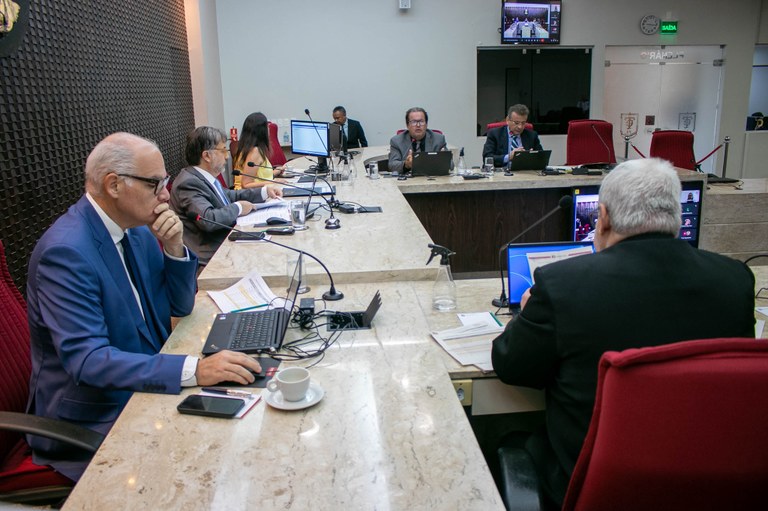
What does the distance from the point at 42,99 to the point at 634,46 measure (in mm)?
7468

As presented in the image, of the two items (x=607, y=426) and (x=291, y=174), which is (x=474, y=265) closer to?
(x=291, y=174)

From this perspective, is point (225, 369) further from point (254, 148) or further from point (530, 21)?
point (530, 21)

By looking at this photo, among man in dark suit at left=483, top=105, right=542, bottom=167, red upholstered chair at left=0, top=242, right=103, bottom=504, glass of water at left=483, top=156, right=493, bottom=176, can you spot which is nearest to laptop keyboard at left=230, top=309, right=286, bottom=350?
red upholstered chair at left=0, top=242, right=103, bottom=504

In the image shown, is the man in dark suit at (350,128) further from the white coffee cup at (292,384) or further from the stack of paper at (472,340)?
the white coffee cup at (292,384)

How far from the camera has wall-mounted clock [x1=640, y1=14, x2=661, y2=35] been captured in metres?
7.86

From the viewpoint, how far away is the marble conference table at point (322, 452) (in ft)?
3.21

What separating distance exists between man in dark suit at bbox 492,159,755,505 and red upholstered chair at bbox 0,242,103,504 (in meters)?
1.02

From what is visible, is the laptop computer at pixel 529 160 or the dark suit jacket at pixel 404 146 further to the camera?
the dark suit jacket at pixel 404 146

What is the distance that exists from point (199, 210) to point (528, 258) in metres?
1.86

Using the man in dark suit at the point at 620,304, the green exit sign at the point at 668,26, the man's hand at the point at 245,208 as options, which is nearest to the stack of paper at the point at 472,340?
the man in dark suit at the point at 620,304

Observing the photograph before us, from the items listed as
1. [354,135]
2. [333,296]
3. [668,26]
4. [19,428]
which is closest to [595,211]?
[333,296]

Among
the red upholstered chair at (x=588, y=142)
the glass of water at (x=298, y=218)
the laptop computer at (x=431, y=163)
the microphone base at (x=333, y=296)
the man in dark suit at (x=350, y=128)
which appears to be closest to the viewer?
the microphone base at (x=333, y=296)

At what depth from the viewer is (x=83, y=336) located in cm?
140

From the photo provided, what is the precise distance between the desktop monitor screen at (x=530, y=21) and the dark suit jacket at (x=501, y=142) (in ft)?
7.73
